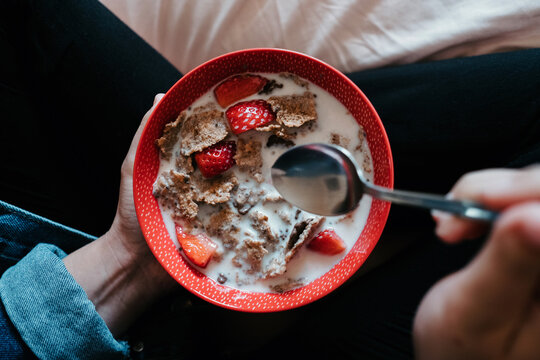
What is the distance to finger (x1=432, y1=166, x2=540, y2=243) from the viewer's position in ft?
1.22

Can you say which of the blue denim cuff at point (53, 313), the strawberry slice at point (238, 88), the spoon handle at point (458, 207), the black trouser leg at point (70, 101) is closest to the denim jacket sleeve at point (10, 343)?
the blue denim cuff at point (53, 313)

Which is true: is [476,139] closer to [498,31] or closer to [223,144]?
[498,31]

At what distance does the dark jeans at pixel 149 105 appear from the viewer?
757 mm

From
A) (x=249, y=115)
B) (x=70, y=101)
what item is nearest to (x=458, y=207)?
(x=249, y=115)

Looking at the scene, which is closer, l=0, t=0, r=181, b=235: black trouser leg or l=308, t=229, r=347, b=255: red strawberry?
l=308, t=229, r=347, b=255: red strawberry

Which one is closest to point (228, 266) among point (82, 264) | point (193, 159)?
point (193, 159)

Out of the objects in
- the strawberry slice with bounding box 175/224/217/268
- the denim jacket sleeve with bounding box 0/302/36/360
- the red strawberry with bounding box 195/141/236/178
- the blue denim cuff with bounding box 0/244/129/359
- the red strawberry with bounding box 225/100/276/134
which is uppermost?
the red strawberry with bounding box 225/100/276/134

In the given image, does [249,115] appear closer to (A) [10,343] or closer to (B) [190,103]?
(B) [190,103]

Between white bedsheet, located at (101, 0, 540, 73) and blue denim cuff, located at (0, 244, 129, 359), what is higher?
white bedsheet, located at (101, 0, 540, 73)

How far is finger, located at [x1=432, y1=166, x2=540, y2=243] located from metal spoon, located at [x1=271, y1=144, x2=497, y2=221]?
110mm

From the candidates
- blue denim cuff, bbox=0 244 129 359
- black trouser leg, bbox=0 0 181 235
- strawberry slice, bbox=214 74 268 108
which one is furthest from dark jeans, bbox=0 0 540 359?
strawberry slice, bbox=214 74 268 108

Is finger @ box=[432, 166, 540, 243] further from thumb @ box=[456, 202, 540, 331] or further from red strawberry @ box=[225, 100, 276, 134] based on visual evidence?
red strawberry @ box=[225, 100, 276, 134]

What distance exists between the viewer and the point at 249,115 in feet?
2.13

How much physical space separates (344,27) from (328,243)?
0.46 m
